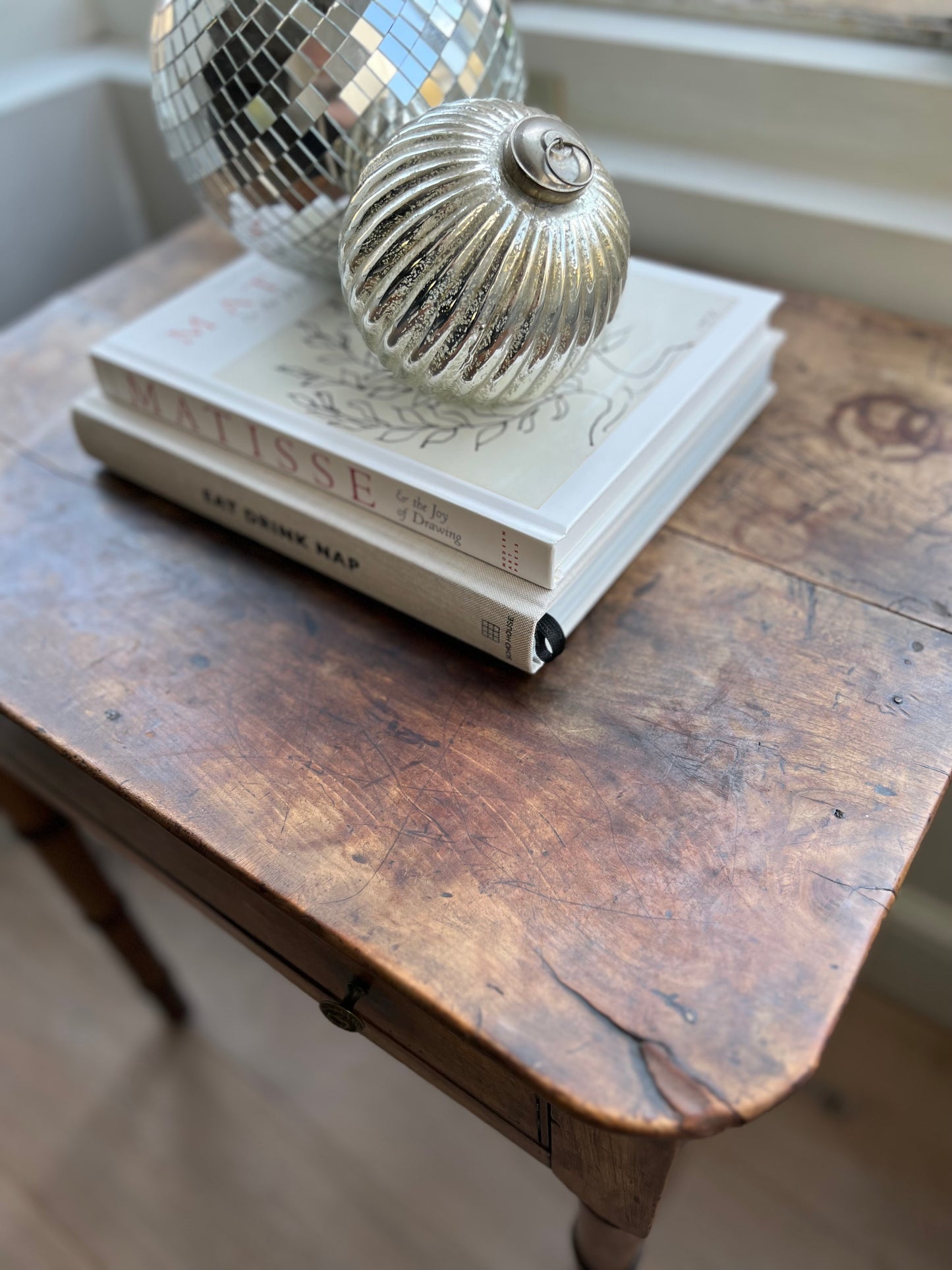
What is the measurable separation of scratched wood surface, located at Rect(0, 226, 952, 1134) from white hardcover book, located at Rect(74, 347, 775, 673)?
0.05ft

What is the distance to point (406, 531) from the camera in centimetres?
47

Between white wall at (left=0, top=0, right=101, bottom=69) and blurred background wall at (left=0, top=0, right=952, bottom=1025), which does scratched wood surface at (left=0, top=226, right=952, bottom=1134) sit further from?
white wall at (left=0, top=0, right=101, bottom=69)

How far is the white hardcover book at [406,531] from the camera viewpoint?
1.45 ft

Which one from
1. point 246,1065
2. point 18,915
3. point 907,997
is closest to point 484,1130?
point 246,1065

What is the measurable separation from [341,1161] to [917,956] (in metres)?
0.53

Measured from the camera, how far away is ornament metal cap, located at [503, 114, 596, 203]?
15.4 inches

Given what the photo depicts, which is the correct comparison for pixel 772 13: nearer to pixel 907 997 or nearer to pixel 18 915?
pixel 907 997

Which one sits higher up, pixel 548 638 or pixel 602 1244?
pixel 548 638

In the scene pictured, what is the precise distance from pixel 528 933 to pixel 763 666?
175mm

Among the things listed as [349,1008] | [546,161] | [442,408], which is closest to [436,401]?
[442,408]

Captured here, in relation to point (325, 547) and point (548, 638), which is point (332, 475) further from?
point (548, 638)

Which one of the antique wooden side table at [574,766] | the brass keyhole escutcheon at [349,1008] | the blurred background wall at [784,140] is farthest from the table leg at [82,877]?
the blurred background wall at [784,140]

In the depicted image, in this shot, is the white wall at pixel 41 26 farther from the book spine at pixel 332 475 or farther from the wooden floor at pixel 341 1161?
the wooden floor at pixel 341 1161

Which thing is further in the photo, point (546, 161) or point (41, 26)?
point (41, 26)
